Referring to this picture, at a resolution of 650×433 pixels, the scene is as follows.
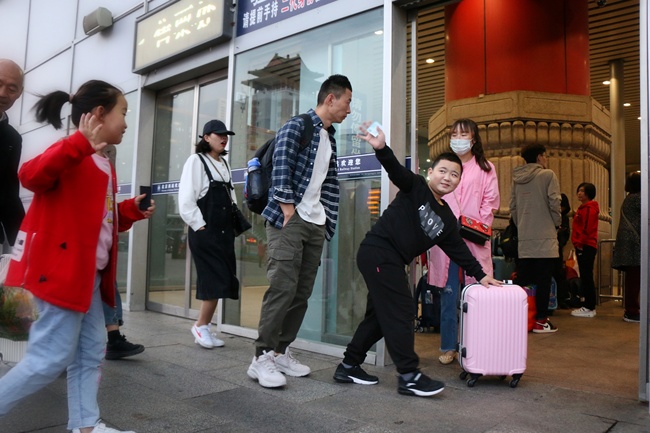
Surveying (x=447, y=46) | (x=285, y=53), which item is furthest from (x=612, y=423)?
(x=447, y=46)

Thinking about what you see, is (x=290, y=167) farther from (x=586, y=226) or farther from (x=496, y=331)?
(x=586, y=226)

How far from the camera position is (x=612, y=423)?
2686 mm

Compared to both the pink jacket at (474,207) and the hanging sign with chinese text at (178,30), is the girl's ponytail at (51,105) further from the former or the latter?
the hanging sign with chinese text at (178,30)

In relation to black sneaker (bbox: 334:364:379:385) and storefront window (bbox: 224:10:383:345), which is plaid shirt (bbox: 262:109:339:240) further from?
black sneaker (bbox: 334:364:379:385)

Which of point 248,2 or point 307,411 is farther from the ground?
point 248,2

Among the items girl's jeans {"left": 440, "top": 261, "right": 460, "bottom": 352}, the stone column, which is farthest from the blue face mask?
the stone column

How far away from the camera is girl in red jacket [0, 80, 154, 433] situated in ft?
6.57

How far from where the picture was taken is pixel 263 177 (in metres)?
3.42

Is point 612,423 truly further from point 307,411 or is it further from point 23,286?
point 23,286

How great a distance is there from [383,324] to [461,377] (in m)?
0.73

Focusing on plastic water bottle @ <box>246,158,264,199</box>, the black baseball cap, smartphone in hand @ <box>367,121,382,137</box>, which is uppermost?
the black baseball cap

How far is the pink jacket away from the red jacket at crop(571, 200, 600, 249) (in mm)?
3661

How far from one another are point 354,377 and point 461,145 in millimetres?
1761

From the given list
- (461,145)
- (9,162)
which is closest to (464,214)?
(461,145)
